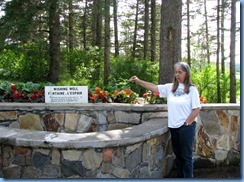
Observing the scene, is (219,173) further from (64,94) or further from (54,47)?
(54,47)

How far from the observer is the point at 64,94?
170 inches

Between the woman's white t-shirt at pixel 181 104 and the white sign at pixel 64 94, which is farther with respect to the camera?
the white sign at pixel 64 94

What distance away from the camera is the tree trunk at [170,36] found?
4.95m

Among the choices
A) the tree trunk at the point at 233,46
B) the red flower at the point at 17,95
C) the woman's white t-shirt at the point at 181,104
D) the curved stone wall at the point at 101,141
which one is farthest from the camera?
the tree trunk at the point at 233,46

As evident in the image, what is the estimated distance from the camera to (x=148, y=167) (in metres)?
3.32

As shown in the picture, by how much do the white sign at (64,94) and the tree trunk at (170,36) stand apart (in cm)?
153

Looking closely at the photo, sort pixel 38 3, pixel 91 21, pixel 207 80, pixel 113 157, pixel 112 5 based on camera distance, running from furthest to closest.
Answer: pixel 91 21 < pixel 207 80 < pixel 38 3 < pixel 112 5 < pixel 113 157

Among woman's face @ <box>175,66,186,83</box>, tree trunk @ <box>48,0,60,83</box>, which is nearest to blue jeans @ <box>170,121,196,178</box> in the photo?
woman's face @ <box>175,66,186,83</box>

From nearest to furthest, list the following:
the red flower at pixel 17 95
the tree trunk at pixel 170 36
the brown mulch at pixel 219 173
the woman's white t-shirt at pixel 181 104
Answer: the woman's white t-shirt at pixel 181 104, the brown mulch at pixel 219 173, the red flower at pixel 17 95, the tree trunk at pixel 170 36

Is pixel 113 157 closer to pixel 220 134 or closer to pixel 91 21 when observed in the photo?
pixel 220 134

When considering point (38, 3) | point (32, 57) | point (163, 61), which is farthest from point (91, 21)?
point (163, 61)

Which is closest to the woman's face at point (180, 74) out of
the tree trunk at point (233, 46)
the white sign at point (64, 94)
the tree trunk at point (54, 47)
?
the white sign at point (64, 94)

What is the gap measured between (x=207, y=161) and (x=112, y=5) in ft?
19.7

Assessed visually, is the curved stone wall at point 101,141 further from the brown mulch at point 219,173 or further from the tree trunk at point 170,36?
the tree trunk at point 170,36
